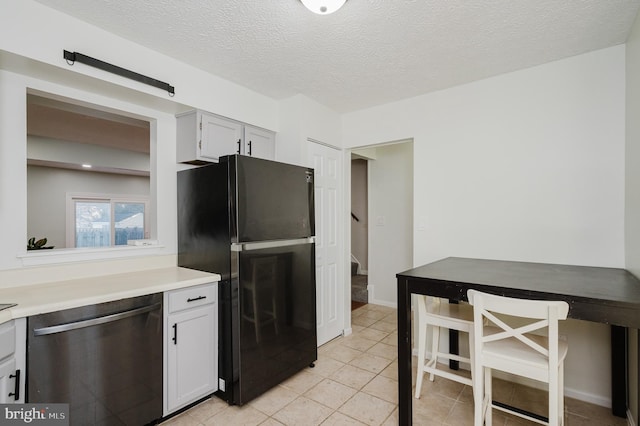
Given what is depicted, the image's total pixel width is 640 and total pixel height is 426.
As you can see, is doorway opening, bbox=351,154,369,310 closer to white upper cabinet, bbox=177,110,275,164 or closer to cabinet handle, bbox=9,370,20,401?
white upper cabinet, bbox=177,110,275,164

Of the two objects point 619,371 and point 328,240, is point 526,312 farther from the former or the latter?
point 328,240

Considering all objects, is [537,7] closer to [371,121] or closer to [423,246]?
[371,121]

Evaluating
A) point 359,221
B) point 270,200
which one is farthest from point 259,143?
point 359,221

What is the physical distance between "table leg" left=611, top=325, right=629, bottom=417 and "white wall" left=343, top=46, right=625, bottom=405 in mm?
111

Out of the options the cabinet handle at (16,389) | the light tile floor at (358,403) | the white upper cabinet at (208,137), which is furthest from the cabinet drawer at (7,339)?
the white upper cabinet at (208,137)

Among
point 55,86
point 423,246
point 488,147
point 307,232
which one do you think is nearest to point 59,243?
point 55,86

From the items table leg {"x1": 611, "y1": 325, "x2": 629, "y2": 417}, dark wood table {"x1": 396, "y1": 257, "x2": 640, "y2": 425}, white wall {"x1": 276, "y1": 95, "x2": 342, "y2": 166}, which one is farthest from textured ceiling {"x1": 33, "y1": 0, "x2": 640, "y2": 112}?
table leg {"x1": 611, "y1": 325, "x2": 629, "y2": 417}

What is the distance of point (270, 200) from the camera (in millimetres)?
2312

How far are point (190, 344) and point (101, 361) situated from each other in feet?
Answer: 1.66

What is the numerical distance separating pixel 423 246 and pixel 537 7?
1912 mm

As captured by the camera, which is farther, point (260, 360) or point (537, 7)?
point (260, 360)

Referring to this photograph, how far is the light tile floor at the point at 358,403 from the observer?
6.41ft

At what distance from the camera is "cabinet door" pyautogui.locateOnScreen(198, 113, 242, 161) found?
244 cm

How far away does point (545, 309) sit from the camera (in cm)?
137
